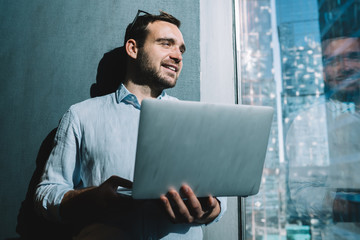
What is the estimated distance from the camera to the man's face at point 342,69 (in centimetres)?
177

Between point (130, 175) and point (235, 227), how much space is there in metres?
0.69

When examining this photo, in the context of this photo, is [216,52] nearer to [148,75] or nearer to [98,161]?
[148,75]

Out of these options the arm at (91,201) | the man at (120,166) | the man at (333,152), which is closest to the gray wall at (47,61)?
the man at (120,166)

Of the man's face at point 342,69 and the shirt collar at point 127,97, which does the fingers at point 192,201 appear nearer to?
the shirt collar at point 127,97

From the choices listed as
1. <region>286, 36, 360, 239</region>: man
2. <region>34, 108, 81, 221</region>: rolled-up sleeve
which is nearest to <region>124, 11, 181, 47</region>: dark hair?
<region>34, 108, 81, 221</region>: rolled-up sleeve

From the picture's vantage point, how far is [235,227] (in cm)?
117

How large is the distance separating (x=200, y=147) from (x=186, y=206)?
0.69 ft

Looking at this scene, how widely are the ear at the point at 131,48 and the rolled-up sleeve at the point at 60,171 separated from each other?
421mm

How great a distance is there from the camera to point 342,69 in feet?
6.16

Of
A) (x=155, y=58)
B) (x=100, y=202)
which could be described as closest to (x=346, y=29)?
(x=155, y=58)

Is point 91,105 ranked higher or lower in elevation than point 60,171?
higher

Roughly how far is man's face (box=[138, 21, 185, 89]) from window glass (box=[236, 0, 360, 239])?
472mm

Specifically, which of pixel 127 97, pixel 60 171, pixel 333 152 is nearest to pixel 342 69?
pixel 333 152

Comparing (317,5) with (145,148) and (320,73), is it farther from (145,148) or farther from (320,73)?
(145,148)
